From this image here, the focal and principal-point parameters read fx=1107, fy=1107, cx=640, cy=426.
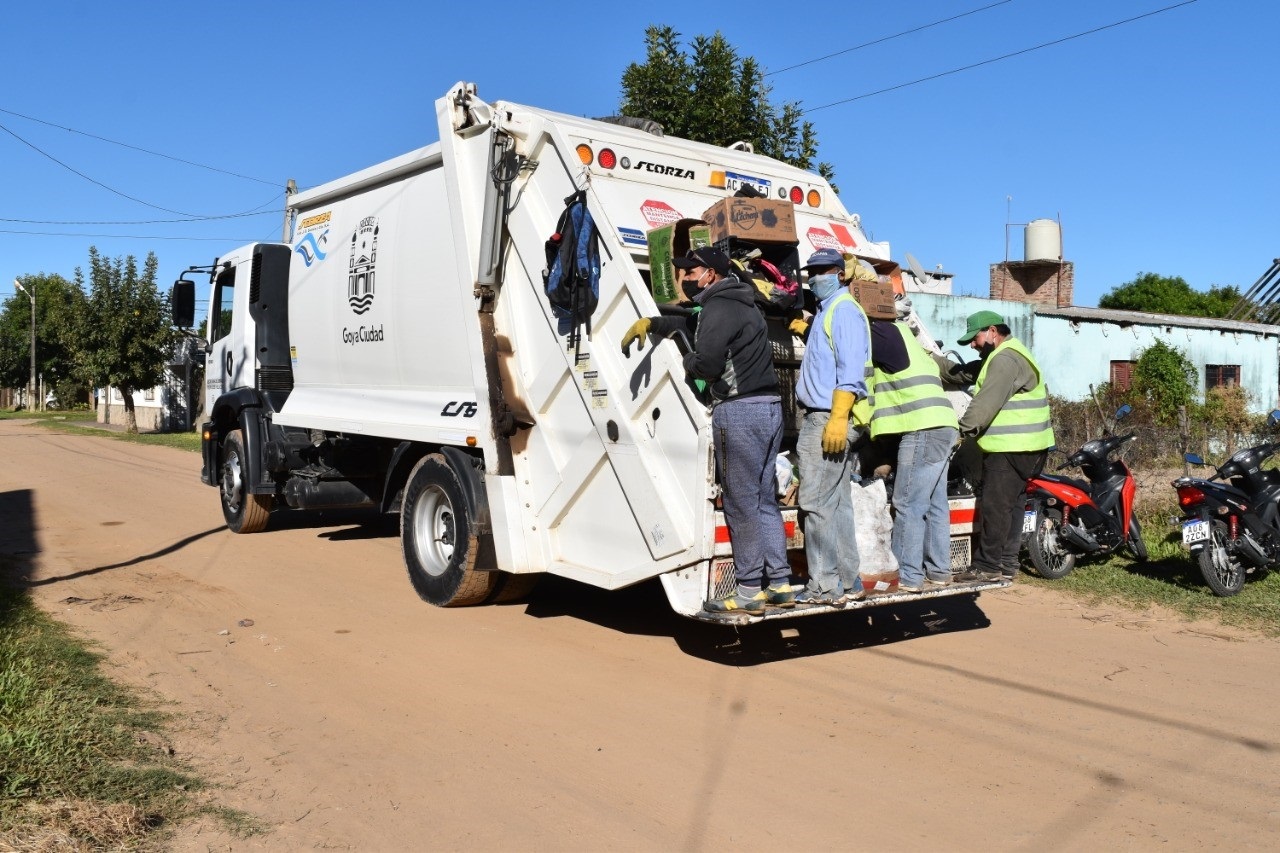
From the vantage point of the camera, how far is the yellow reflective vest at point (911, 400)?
620 centimetres

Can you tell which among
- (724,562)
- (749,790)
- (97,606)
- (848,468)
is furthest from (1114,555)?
(97,606)

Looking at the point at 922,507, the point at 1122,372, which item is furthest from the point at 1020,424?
the point at 1122,372

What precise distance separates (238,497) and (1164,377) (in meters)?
17.0

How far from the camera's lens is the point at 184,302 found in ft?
35.1

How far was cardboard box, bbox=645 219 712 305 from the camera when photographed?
5.80 metres

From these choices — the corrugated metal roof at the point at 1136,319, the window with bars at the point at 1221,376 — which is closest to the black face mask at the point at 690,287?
the corrugated metal roof at the point at 1136,319

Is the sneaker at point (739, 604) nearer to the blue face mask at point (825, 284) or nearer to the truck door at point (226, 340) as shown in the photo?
the blue face mask at point (825, 284)

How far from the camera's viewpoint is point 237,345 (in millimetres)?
10578

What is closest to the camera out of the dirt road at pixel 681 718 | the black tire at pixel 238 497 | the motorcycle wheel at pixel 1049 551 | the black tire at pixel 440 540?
the dirt road at pixel 681 718

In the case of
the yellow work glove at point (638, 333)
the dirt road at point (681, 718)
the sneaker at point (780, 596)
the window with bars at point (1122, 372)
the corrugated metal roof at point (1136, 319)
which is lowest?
the dirt road at point (681, 718)

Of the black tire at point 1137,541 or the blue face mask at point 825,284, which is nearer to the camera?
the blue face mask at point 825,284

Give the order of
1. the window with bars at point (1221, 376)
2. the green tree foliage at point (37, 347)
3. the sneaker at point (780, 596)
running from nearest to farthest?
the sneaker at point (780, 596), the window with bars at point (1221, 376), the green tree foliage at point (37, 347)

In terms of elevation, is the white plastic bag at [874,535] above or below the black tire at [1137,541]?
above

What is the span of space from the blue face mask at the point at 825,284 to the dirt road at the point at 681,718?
201 cm
